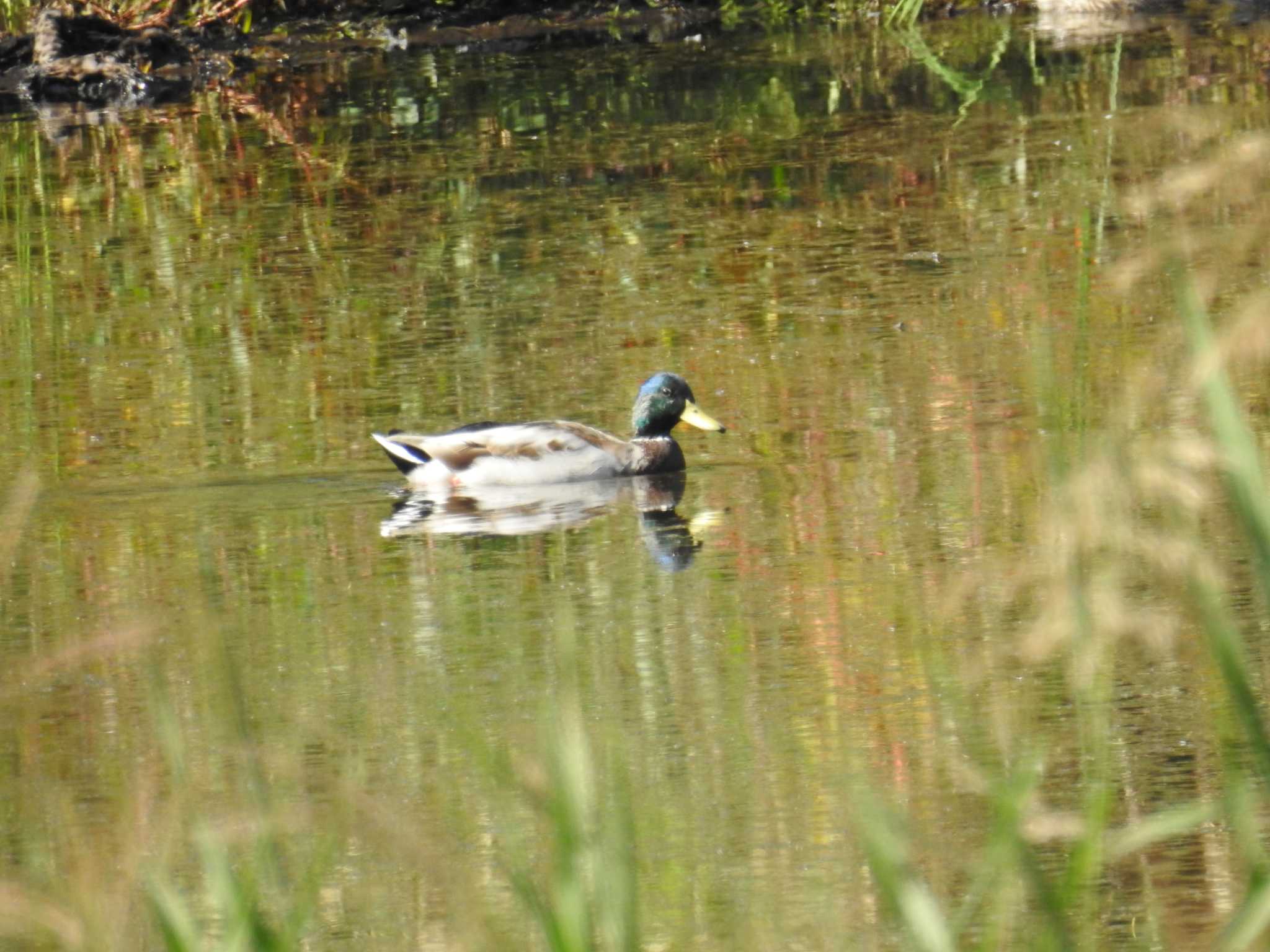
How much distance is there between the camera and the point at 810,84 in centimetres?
1597

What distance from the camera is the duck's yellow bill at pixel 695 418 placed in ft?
26.6

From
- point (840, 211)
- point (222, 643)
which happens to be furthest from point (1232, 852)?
point (840, 211)

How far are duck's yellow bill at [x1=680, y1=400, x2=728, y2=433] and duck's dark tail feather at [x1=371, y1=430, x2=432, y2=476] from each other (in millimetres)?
947

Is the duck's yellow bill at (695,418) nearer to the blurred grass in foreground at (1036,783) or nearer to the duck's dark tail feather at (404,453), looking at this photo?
the duck's dark tail feather at (404,453)

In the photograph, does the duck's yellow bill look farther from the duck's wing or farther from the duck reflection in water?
the duck's wing

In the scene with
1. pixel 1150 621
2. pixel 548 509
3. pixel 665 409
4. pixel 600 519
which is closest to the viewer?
pixel 1150 621

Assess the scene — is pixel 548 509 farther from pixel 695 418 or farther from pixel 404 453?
A: pixel 695 418

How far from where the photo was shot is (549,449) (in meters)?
7.86

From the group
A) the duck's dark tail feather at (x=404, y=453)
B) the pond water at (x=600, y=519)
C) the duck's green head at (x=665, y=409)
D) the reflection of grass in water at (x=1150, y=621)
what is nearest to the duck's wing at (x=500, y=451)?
the duck's dark tail feather at (x=404, y=453)

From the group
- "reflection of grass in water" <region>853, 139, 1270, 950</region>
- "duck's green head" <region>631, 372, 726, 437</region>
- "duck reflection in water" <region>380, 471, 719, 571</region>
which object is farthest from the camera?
"duck's green head" <region>631, 372, 726, 437</region>

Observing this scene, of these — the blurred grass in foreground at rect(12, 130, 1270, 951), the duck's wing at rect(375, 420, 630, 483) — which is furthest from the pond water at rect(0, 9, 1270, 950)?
the duck's wing at rect(375, 420, 630, 483)

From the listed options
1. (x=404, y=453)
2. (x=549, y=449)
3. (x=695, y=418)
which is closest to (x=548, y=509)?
(x=549, y=449)

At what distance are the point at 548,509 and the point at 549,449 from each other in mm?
226

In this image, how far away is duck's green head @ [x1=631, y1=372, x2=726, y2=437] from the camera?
26.5 feet
